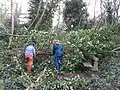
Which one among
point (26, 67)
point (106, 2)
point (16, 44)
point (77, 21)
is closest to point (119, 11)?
A: point (106, 2)

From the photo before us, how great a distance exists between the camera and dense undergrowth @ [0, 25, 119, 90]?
1277 centimetres

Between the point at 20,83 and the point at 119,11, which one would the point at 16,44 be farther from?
the point at 119,11

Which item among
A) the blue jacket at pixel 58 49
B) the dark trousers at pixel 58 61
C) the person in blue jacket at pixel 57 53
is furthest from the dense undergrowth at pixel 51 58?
the blue jacket at pixel 58 49

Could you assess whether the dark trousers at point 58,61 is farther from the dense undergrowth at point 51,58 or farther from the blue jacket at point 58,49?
the dense undergrowth at point 51,58

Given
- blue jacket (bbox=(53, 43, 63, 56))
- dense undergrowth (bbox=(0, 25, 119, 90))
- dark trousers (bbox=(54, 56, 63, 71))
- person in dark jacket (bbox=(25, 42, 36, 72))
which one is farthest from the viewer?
dark trousers (bbox=(54, 56, 63, 71))

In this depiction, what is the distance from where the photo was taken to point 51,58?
15.7 meters

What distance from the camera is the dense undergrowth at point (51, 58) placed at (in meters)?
12.8

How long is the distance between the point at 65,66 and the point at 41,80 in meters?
2.34

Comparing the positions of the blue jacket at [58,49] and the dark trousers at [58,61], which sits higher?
the blue jacket at [58,49]

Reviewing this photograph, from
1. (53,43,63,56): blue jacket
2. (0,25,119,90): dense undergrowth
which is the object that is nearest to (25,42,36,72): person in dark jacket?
(0,25,119,90): dense undergrowth

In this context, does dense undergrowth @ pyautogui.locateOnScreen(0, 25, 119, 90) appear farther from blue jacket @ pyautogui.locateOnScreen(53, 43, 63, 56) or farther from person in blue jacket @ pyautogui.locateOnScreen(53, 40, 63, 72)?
blue jacket @ pyautogui.locateOnScreen(53, 43, 63, 56)

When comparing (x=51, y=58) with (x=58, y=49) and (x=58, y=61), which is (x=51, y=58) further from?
(x=58, y=49)

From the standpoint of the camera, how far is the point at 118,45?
18.0m

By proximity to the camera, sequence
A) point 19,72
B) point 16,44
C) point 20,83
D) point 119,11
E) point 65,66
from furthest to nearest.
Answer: point 119,11, point 16,44, point 65,66, point 19,72, point 20,83
